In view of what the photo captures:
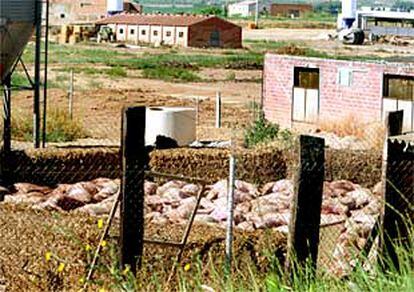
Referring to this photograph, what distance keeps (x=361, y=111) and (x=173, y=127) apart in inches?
327

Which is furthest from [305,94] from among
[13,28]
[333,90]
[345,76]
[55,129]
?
[13,28]

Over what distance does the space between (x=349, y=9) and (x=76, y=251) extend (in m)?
95.7

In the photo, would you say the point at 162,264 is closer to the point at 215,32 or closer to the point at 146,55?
the point at 146,55

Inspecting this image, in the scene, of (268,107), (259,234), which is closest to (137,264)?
(259,234)

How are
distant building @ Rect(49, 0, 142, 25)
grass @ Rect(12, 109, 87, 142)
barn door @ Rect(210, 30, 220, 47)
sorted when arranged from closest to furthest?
grass @ Rect(12, 109, 87, 142), barn door @ Rect(210, 30, 220, 47), distant building @ Rect(49, 0, 142, 25)

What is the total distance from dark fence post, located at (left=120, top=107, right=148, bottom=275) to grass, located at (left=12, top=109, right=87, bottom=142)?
15804 mm

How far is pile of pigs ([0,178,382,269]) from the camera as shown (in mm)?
13246

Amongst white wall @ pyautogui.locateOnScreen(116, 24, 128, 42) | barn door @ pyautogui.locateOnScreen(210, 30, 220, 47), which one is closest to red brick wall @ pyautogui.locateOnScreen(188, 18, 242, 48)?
barn door @ pyautogui.locateOnScreen(210, 30, 220, 47)

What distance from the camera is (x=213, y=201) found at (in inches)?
601

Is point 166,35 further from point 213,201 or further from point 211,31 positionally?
point 213,201

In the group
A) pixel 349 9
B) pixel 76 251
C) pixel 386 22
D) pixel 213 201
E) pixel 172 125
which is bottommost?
pixel 213 201

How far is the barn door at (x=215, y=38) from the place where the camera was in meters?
93.1

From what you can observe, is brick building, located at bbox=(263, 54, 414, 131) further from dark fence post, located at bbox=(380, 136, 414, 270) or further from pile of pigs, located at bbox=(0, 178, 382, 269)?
dark fence post, located at bbox=(380, 136, 414, 270)

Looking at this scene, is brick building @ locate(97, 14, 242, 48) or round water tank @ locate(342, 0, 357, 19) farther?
round water tank @ locate(342, 0, 357, 19)
